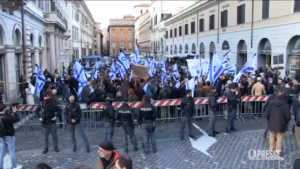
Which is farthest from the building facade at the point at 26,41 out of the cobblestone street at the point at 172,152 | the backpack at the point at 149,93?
the backpack at the point at 149,93

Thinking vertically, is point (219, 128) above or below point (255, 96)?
below

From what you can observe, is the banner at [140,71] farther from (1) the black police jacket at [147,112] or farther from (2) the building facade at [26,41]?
(2) the building facade at [26,41]

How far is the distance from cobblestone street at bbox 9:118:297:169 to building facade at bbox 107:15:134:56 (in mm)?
114586

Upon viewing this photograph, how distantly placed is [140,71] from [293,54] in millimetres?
12771

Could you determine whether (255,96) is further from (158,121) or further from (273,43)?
(273,43)

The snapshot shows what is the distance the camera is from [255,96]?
11.8 meters

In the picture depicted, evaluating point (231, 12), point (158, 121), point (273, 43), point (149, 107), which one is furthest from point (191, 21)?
point (149, 107)

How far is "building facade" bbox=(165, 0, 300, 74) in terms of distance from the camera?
68.3 feet

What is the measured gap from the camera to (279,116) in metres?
7.57

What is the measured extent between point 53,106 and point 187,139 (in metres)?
4.38

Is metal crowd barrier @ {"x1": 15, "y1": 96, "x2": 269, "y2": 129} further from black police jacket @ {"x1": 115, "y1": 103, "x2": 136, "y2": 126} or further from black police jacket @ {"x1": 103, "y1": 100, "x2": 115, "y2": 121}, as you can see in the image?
black police jacket @ {"x1": 115, "y1": 103, "x2": 136, "y2": 126}

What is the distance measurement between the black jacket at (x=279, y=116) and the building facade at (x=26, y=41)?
12.6 metres

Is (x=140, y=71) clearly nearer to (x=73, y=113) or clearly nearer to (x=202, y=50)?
(x=73, y=113)

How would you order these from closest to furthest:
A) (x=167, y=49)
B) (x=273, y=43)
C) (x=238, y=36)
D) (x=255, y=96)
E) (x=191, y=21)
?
(x=255, y=96), (x=273, y=43), (x=238, y=36), (x=191, y=21), (x=167, y=49)
